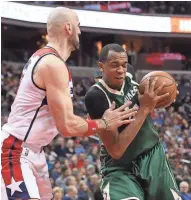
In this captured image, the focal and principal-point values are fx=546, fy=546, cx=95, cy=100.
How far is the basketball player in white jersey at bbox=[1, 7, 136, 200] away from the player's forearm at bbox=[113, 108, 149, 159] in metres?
0.12

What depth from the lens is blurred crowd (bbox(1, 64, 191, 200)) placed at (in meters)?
9.80

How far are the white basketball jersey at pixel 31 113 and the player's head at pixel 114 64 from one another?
20.7 inches

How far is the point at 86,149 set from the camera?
543 inches

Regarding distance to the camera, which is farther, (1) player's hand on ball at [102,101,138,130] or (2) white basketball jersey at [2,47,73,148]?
(1) player's hand on ball at [102,101,138,130]

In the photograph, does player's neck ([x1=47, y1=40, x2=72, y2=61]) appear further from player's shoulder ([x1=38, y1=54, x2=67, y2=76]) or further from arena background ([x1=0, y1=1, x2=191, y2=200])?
arena background ([x1=0, y1=1, x2=191, y2=200])

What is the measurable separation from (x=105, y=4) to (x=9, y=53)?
4162 mm

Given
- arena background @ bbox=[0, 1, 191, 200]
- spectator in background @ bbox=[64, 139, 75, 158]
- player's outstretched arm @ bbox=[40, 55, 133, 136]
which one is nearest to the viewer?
player's outstretched arm @ bbox=[40, 55, 133, 136]

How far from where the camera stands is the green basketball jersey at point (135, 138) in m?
4.50

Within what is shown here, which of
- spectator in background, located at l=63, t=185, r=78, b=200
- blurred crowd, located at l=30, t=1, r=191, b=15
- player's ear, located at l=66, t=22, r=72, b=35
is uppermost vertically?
blurred crowd, located at l=30, t=1, r=191, b=15

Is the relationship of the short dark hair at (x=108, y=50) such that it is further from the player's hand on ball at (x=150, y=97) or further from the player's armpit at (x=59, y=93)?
the player's armpit at (x=59, y=93)

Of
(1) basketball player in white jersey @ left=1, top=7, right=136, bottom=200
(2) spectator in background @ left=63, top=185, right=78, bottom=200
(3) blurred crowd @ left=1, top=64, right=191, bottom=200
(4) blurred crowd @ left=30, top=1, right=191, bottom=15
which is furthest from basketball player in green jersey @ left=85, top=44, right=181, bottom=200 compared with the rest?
(4) blurred crowd @ left=30, top=1, right=191, bottom=15

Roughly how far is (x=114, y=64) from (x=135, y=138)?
0.63m

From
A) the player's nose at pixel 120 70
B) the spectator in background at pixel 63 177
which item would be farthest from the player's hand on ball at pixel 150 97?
the spectator in background at pixel 63 177

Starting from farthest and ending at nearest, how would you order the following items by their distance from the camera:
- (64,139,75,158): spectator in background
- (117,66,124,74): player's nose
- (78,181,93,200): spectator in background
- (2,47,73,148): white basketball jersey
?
(64,139,75,158): spectator in background, (78,181,93,200): spectator in background, (117,66,124,74): player's nose, (2,47,73,148): white basketball jersey
